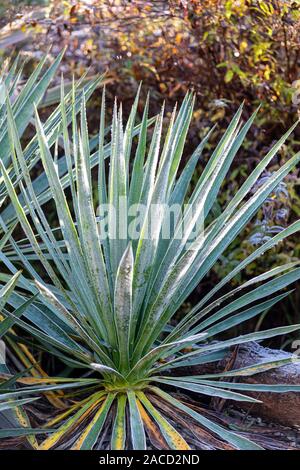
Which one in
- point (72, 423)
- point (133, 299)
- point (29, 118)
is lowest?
point (72, 423)

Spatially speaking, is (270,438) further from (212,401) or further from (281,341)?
(281,341)

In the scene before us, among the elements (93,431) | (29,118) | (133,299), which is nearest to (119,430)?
(93,431)

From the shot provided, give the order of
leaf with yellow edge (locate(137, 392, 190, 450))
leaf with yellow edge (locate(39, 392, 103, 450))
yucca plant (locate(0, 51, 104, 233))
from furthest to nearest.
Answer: yucca plant (locate(0, 51, 104, 233)), leaf with yellow edge (locate(39, 392, 103, 450)), leaf with yellow edge (locate(137, 392, 190, 450))

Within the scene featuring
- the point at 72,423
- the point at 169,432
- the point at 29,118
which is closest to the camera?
the point at 169,432

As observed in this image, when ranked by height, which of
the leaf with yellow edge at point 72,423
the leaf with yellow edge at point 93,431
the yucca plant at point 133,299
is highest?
the yucca plant at point 133,299

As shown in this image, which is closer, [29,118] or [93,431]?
[93,431]

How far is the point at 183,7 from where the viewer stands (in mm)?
3209

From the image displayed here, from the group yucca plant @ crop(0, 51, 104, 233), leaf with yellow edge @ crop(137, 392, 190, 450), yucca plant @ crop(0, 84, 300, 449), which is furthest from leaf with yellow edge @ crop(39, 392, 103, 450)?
yucca plant @ crop(0, 51, 104, 233)

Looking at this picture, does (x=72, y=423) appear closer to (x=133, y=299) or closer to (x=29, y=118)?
(x=133, y=299)

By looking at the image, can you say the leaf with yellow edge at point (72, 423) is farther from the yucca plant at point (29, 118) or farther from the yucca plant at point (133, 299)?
the yucca plant at point (29, 118)

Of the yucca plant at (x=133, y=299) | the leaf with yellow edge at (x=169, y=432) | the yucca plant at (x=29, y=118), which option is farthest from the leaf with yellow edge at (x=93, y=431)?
the yucca plant at (x=29, y=118)

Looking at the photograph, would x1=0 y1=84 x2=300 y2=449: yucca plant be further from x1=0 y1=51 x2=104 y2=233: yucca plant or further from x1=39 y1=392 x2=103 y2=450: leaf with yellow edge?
x1=0 y1=51 x2=104 y2=233: yucca plant

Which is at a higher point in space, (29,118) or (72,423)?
(29,118)

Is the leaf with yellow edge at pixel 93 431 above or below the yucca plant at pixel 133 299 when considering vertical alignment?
below
